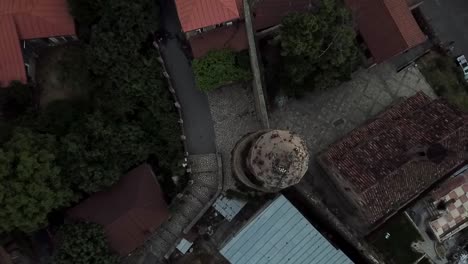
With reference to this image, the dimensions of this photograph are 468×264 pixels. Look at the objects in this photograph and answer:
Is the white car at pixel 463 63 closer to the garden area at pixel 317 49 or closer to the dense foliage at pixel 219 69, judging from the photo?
the garden area at pixel 317 49

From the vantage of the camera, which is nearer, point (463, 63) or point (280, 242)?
point (280, 242)

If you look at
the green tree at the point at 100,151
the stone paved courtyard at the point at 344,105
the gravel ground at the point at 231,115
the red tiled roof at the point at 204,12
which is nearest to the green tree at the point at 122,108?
the green tree at the point at 100,151

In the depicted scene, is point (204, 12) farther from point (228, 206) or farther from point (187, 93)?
point (228, 206)

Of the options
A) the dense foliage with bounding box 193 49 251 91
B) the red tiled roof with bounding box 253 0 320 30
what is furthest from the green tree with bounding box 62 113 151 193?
the red tiled roof with bounding box 253 0 320 30

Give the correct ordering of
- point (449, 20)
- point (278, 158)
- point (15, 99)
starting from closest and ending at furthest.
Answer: point (278, 158)
point (15, 99)
point (449, 20)

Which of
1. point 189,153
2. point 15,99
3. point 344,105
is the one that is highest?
point 15,99

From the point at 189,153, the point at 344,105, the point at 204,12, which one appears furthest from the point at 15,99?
the point at 344,105
